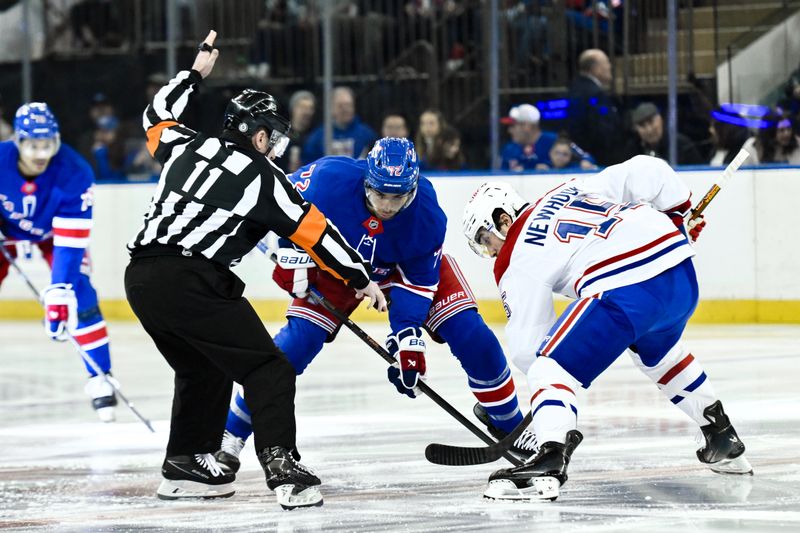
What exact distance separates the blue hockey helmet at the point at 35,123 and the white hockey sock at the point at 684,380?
3.21m

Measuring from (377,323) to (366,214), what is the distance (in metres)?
5.25

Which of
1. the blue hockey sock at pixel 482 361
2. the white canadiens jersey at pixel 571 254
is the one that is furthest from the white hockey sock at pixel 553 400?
the blue hockey sock at pixel 482 361

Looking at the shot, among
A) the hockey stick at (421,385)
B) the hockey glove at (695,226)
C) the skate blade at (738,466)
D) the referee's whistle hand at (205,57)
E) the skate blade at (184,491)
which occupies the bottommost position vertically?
the skate blade at (184,491)

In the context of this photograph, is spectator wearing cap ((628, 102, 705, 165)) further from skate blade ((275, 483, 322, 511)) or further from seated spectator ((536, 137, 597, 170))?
skate blade ((275, 483, 322, 511))

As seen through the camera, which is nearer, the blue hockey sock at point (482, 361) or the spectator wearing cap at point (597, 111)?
the blue hockey sock at point (482, 361)

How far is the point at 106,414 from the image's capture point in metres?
6.71

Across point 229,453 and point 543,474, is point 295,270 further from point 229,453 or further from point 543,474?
A: point 543,474

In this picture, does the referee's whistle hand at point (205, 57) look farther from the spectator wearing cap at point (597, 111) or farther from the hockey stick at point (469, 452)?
the spectator wearing cap at point (597, 111)

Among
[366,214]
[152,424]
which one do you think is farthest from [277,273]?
[152,424]

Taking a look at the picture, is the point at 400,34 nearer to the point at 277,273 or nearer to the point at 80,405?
the point at 80,405

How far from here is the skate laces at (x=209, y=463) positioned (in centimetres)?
479

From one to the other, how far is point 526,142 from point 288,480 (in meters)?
6.09

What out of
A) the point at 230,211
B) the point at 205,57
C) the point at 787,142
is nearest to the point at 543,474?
the point at 230,211

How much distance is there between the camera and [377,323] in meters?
10.4
